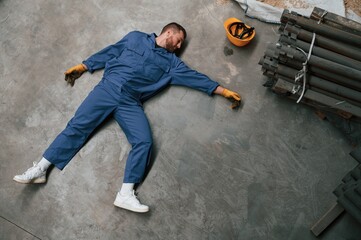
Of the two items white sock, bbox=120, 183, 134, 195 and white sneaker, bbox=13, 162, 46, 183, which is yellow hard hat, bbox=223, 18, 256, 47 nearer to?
white sock, bbox=120, 183, 134, 195

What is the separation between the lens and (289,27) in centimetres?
353

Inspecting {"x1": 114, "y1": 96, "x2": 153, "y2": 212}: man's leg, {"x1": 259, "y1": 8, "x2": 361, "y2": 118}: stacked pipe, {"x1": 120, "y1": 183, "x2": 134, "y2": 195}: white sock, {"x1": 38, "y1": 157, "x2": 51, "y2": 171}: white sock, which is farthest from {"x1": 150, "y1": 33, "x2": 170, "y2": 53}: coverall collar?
{"x1": 38, "y1": 157, "x2": 51, "y2": 171}: white sock

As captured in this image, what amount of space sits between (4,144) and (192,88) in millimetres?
2332

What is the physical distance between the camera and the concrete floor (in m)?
3.68

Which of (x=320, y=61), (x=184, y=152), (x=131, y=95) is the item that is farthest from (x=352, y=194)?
(x=131, y=95)

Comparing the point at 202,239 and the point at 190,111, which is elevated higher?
the point at 190,111

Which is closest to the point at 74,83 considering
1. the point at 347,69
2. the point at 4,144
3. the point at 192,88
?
the point at 4,144

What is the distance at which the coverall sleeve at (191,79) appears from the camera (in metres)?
3.95

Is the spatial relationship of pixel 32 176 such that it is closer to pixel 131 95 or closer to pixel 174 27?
pixel 131 95

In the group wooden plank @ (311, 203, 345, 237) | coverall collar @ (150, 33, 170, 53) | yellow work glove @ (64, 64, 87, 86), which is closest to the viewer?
wooden plank @ (311, 203, 345, 237)

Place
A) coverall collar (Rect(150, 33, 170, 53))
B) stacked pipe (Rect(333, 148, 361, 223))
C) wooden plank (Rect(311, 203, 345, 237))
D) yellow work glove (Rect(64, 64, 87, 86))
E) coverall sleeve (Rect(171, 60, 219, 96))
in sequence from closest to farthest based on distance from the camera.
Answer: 1. stacked pipe (Rect(333, 148, 361, 223))
2. wooden plank (Rect(311, 203, 345, 237))
3. coverall sleeve (Rect(171, 60, 219, 96))
4. coverall collar (Rect(150, 33, 170, 53))
5. yellow work glove (Rect(64, 64, 87, 86))

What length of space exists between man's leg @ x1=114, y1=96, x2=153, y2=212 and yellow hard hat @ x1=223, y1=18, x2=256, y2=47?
1363mm

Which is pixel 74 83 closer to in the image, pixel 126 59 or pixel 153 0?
pixel 126 59

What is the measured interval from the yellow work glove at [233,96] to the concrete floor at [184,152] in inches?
4.7
